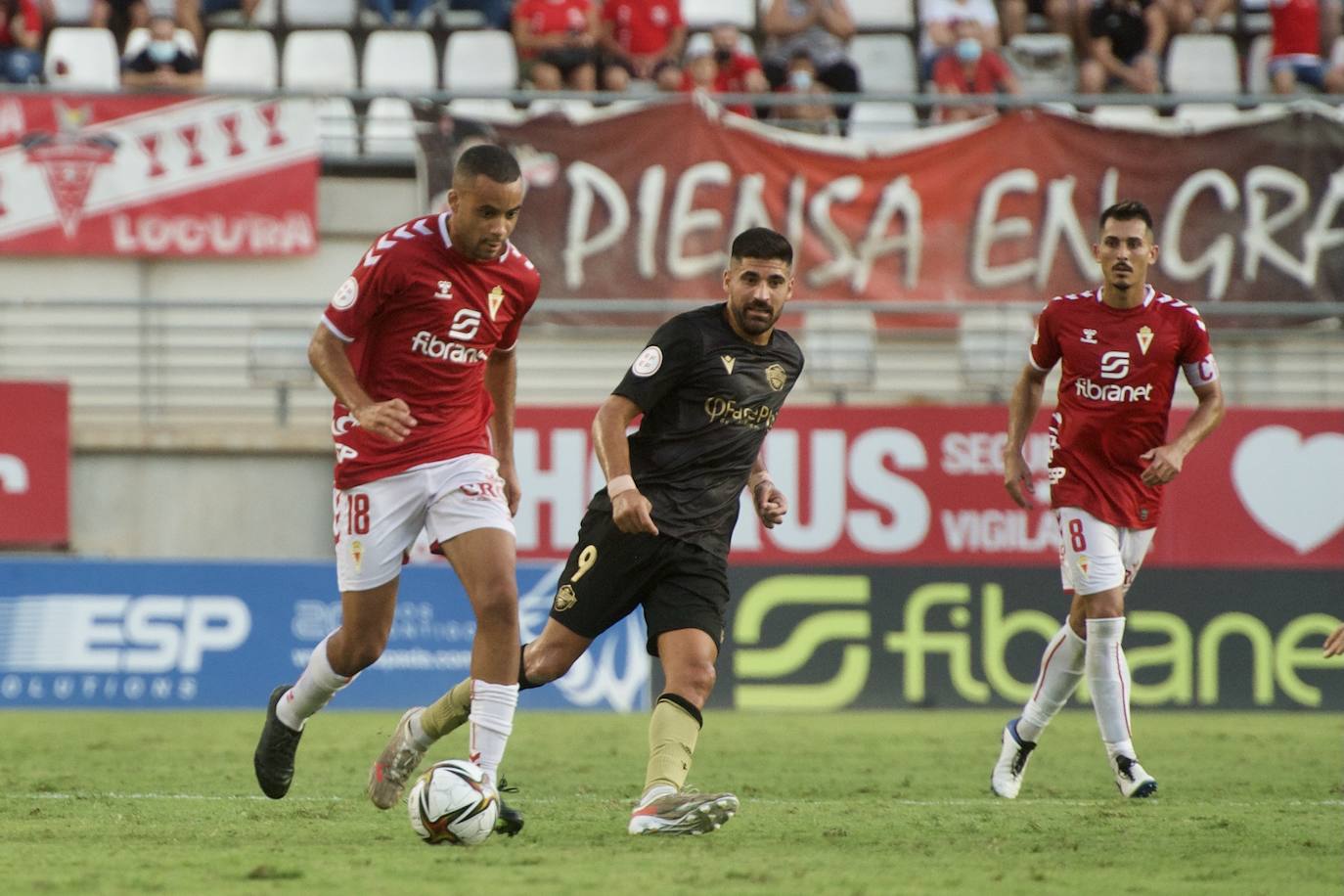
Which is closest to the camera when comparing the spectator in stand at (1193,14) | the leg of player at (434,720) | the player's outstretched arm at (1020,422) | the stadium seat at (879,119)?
the leg of player at (434,720)

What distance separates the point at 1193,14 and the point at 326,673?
14.6m

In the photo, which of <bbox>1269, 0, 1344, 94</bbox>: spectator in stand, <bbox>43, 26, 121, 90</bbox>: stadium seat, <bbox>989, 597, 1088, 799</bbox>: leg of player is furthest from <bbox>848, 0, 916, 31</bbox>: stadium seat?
<bbox>989, 597, 1088, 799</bbox>: leg of player

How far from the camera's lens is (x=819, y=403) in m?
16.0

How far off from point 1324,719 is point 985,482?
305cm

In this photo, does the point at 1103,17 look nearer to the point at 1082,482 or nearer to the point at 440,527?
the point at 1082,482

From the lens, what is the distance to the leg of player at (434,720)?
7168mm

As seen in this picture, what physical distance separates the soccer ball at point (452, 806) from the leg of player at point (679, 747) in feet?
1.91

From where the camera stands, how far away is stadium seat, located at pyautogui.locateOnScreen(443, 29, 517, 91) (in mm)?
18094

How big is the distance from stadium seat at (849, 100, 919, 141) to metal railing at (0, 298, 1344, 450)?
220cm

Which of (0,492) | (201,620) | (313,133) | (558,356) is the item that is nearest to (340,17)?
(313,133)

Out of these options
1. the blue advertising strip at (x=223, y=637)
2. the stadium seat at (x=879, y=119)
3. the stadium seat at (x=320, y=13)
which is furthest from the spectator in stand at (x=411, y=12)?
the blue advertising strip at (x=223, y=637)

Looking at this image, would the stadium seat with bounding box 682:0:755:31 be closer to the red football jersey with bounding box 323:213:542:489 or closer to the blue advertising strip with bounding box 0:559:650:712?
the blue advertising strip with bounding box 0:559:650:712

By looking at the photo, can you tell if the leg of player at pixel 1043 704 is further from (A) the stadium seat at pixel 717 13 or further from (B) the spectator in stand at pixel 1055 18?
(B) the spectator in stand at pixel 1055 18

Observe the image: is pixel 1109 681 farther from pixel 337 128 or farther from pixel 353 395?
pixel 337 128
